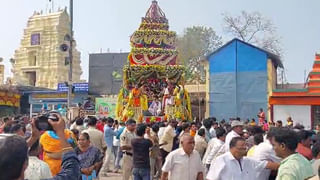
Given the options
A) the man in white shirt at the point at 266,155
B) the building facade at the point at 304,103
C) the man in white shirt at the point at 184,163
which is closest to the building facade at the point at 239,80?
the building facade at the point at 304,103

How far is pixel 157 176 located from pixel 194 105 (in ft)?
53.7

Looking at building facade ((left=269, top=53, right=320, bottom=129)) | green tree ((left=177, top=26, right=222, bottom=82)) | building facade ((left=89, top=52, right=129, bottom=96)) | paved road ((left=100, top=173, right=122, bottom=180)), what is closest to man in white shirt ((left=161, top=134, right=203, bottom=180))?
paved road ((left=100, top=173, right=122, bottom=180))

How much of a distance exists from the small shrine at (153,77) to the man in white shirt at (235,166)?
16.8 m

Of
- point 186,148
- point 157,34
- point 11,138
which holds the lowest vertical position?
point 186,148

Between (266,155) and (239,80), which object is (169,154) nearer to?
(266,155)

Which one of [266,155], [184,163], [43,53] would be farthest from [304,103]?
[43,53]

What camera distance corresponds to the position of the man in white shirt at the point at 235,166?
5.24 m

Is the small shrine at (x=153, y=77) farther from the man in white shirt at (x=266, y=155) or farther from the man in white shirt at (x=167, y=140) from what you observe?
the man in white shirt at (x=266, y=155)

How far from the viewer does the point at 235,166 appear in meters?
5.26

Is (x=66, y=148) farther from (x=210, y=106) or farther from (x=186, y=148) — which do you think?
(x=210, y=106)

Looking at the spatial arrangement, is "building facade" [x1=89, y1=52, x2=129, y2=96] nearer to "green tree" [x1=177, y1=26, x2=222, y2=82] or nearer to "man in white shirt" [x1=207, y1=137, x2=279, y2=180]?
"green tree" [x1=177, y1=26, x2=222, y2=82]

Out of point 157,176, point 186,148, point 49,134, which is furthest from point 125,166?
point 49,134

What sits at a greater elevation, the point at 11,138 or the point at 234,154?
the point at 11,138

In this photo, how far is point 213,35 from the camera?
50844mm
